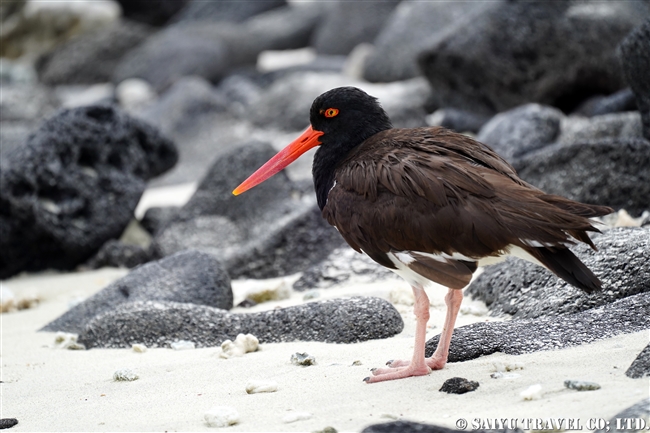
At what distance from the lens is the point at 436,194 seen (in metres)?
3.71

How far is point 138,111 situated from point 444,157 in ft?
39.8

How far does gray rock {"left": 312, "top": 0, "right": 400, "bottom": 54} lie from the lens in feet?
62.3

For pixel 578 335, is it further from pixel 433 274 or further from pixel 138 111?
pixel 138 111

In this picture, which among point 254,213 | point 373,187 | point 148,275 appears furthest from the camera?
point 254,213

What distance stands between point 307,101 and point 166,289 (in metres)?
7.69

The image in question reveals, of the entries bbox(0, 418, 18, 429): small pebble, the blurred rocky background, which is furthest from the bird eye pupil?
bbox(0, 418, 18, 429): small pebble

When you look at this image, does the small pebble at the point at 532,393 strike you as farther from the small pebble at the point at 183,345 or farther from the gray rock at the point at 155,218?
the gray rock at the point at 155,218

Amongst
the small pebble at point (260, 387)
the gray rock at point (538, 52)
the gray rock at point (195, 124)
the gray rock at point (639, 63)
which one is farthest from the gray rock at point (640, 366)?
the gray rock at point (195, 124)

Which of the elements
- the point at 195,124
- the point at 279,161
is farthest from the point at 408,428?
the point at 195,124

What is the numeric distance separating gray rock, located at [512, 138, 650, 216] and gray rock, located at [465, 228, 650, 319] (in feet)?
4.61

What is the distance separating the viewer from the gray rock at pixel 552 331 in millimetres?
3922

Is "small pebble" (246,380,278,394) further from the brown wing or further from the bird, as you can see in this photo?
the brown wing

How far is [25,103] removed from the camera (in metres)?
16.5

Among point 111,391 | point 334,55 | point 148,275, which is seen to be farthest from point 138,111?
point 111,391
